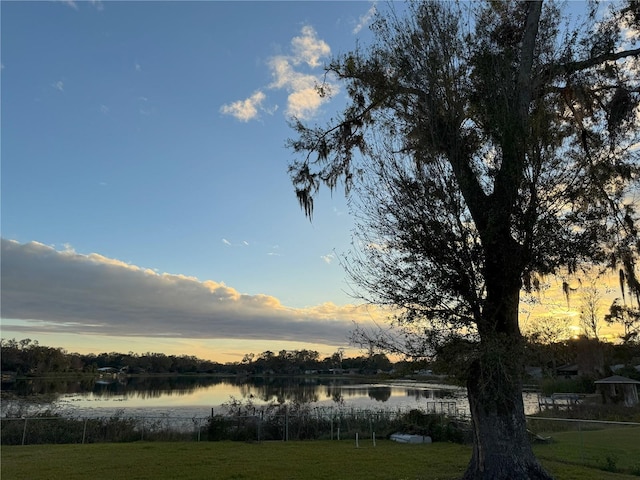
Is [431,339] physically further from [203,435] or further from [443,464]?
[203,435]

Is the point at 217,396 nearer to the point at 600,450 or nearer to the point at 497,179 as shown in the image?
the point at 600,450

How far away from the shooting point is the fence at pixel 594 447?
13.0 m

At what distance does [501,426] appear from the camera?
27.6 ft

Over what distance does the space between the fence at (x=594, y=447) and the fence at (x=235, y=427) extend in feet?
12.5

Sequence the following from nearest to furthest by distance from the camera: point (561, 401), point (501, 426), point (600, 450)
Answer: point (501, 426) → point (600, 450) → point (561, 401)

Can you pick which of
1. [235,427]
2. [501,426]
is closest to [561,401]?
[235,427]

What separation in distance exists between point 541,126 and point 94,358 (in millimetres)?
153265

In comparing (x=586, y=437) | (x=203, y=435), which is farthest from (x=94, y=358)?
(x=586, y=437)

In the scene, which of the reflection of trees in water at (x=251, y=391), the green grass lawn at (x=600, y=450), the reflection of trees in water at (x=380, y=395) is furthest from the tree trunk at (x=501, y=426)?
the reflection of trees in water at (x=380, y=395)

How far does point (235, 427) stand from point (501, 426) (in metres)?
15.1

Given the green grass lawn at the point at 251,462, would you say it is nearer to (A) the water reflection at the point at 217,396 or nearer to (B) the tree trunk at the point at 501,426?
(A) the water reflection at the point at 217,396

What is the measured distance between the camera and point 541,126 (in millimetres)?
8422

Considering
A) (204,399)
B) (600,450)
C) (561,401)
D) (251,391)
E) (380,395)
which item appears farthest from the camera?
(251,391)

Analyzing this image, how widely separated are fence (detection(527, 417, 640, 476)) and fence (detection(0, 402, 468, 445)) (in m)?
3.82
